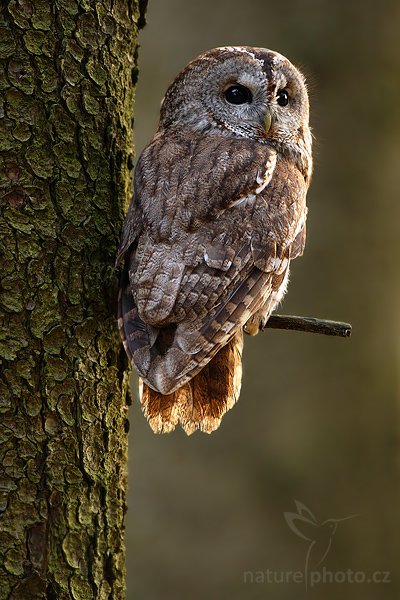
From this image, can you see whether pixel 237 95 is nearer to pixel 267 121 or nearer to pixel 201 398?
pixel 267 121

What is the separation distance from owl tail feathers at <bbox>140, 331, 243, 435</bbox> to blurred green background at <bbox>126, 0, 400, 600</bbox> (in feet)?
5.29

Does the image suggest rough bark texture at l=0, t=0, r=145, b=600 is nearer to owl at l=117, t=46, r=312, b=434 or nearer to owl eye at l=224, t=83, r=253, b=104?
Answer: owl at l=117, t=46, r=312, b=434

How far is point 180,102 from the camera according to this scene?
284cm

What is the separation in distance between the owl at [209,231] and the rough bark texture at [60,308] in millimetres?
123

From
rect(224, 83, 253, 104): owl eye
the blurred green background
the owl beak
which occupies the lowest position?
the blurred green background

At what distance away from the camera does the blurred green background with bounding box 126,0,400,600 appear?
4.17 meters

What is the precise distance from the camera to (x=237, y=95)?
9.33 ft

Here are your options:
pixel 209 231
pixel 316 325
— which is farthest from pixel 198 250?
pixel 316 325

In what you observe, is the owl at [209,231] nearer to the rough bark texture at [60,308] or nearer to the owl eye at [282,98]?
the owl eye at [282,98]

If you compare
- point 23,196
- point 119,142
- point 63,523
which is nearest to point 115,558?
point 63,523

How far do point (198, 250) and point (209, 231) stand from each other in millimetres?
80

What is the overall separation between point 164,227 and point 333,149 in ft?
6.83

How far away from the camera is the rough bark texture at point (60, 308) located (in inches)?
80.9

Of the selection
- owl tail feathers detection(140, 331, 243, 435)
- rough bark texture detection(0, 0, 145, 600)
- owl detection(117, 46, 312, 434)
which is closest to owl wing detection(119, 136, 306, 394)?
owl detection(117, 46, 312, 434)
